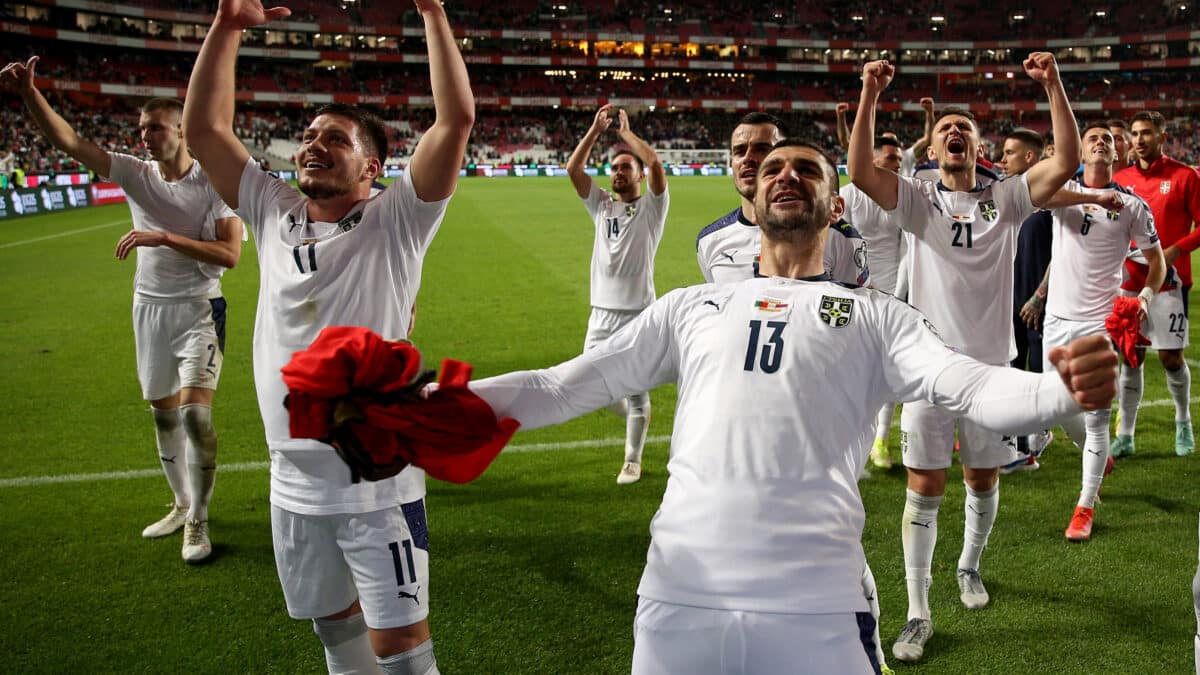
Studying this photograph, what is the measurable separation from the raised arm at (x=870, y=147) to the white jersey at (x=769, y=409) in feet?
6.33

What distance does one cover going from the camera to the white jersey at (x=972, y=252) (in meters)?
4.43

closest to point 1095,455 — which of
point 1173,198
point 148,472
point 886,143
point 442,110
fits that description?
point 1173,198

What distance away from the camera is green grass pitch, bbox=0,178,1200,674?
4.04m

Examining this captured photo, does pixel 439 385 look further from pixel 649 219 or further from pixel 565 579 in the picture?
pixel 649 219

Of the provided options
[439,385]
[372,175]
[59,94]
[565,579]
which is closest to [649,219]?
[565,579]

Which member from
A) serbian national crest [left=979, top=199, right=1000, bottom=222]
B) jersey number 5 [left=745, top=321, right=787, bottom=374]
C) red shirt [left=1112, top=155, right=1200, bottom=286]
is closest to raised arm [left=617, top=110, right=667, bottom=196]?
serbian national crest [left=979, top=199, right=1000, bottom=222]

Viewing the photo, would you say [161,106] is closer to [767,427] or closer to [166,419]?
[166,419]

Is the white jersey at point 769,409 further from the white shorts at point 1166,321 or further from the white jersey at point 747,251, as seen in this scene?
the white shorts at point 1166,321

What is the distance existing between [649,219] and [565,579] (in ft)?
10.0

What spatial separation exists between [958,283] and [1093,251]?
6.68ft

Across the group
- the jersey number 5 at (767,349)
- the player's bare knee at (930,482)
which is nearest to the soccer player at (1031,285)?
the player's bare knee at (930,482)

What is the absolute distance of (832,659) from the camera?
2.03m

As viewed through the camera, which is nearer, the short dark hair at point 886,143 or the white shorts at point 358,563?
the white shorts at point 358,563

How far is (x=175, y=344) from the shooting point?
522 cm
